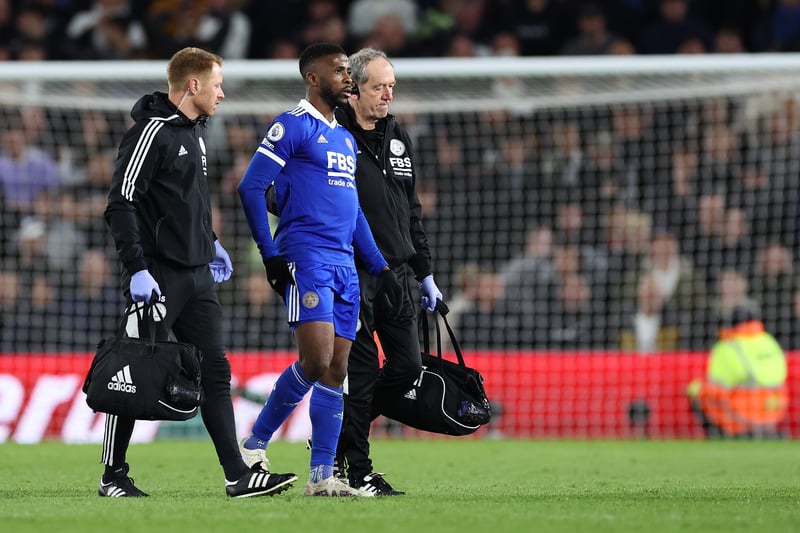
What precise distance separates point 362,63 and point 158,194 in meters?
1.13

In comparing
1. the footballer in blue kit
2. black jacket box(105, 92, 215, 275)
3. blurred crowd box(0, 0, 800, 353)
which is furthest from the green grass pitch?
blurred crowd box(0, 0, 800, 353)

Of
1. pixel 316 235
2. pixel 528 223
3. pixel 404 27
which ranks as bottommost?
pixel 528 223

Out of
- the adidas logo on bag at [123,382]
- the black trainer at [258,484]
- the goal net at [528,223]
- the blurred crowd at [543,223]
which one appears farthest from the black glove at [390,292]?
the blurred crowd at [543,223]

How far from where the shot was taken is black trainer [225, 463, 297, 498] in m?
5.91

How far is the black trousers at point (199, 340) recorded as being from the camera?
19.4 feet

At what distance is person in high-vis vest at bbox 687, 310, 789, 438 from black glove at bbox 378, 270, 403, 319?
5814mm

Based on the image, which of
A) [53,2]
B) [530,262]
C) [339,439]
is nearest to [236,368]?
[530,262]

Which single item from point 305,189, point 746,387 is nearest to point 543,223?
point 746,387

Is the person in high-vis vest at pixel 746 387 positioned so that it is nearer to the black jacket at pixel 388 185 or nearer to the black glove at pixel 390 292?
the black jacket at pixel 388 185

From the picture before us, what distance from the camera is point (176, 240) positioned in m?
5.94

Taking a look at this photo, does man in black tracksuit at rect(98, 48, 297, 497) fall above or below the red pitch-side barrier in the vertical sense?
above

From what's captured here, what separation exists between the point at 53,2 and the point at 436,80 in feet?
20.8

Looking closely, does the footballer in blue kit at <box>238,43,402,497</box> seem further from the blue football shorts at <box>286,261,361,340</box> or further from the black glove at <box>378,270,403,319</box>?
the black glove at <box>378,270,403,319</box>

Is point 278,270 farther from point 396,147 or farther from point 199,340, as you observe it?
point 396,147
